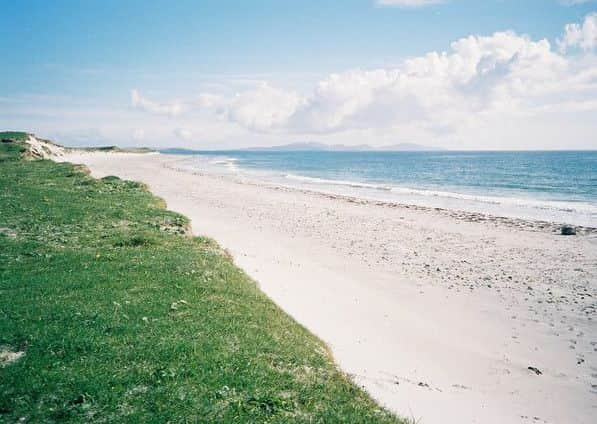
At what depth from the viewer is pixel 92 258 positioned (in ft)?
53.0

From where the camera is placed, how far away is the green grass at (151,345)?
7.54 m

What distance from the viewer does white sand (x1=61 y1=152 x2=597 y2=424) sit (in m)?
11.8

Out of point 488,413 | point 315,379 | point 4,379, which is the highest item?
point 4,379

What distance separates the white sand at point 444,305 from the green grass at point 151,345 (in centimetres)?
280

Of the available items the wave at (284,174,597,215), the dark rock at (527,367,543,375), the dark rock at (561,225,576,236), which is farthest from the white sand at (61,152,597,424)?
the wave at (284,174,597,215)

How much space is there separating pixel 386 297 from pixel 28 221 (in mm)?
19838

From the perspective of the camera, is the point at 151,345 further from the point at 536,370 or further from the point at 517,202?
the point at 517,202

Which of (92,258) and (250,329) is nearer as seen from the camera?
(250,329)

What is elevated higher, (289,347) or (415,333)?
(289,347)

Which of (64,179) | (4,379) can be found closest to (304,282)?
(4,379)

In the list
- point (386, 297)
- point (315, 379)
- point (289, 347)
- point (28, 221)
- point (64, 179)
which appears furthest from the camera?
point (64, 179)

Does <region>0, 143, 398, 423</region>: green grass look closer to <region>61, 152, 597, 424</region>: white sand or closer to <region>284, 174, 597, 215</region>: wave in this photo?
<region>61, 152, 597, 424</region>: white sand

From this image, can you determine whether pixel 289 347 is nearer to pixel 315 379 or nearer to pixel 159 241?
pixel 315 379

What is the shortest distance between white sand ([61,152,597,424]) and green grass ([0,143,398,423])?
2803mm
